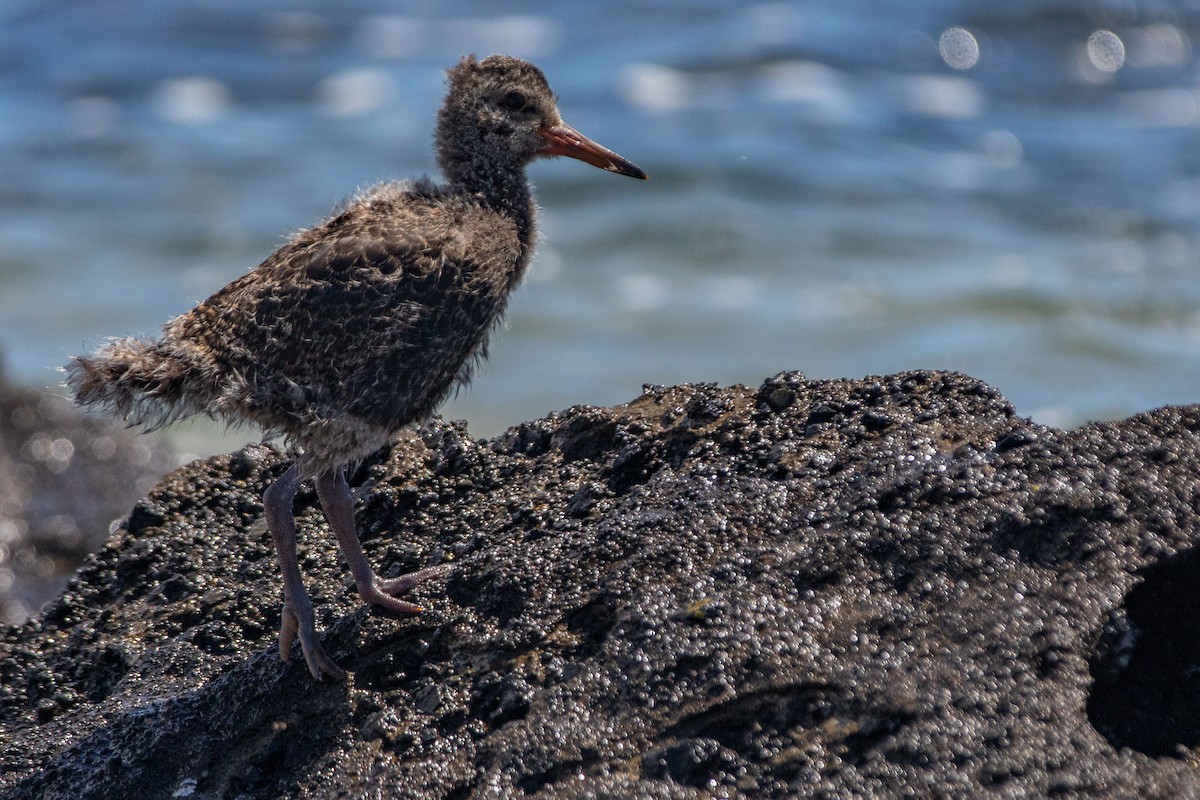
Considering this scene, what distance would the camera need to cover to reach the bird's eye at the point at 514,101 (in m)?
5.18

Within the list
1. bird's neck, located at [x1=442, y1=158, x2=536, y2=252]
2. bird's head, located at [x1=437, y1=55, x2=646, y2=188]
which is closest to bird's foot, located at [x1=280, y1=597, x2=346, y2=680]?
bird's neck, located at [x1=442, y1=158, x2=536, y2=252]

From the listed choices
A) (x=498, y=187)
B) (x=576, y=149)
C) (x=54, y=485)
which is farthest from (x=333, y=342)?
(x=54, y=485)

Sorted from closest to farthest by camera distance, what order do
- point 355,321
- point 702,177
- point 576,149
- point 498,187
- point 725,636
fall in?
point 725,636
point 355,321
point 498,187
point 576,149
point 702,177

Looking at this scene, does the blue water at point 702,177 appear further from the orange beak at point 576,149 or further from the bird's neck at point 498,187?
the bird's neck at point 498,187

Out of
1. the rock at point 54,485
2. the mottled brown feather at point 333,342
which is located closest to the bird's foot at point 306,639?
the mottled brown feather at point 333,342

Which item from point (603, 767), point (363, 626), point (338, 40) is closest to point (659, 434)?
point (363, 626)

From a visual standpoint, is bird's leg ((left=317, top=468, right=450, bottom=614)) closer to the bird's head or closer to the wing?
the wing

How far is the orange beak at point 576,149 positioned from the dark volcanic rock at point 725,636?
56.6 inches

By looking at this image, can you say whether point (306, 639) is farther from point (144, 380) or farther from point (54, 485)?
point (54, 485)

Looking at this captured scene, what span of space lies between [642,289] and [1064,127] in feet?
15.9

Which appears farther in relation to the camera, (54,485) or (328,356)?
(54,485)

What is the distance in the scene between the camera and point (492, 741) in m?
3.19

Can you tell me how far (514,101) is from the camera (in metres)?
5.20

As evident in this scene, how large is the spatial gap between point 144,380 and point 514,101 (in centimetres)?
194
